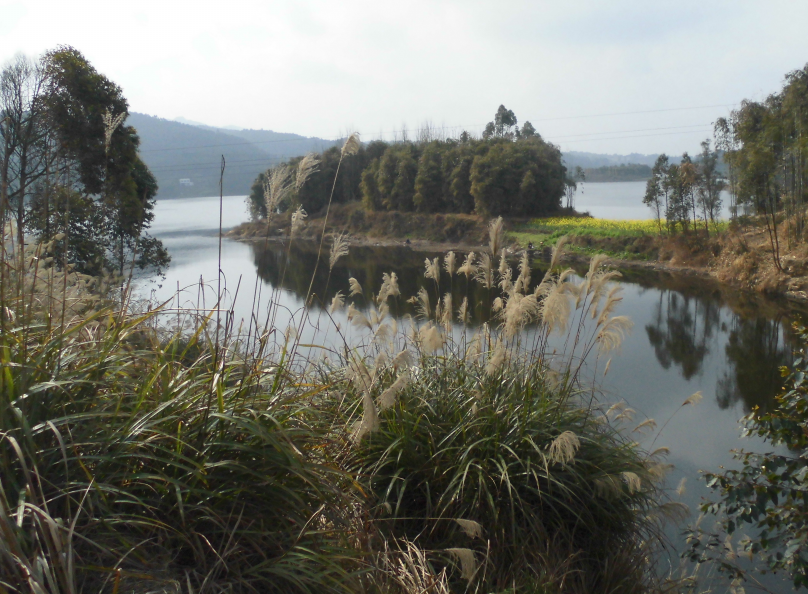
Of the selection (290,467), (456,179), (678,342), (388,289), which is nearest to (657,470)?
(388,289)

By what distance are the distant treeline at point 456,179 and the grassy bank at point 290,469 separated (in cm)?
2383

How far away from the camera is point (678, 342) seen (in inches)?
440

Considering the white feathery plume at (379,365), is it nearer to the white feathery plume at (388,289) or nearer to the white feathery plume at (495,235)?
the white feathery plume at (388,289)

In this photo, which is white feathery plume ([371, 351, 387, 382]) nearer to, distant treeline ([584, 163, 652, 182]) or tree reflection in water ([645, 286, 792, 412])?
tree reflection in water ([645, 286, 792, 412])

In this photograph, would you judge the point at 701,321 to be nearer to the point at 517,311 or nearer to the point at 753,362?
the point at 753,362

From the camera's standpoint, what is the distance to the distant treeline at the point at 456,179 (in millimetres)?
27578

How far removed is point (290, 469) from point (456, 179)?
28.2 m

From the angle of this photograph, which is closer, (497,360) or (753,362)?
(497,360)

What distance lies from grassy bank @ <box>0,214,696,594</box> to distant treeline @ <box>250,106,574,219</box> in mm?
23833

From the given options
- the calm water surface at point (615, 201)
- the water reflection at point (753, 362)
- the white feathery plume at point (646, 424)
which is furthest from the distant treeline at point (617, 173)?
the white feathery plume at point (646, 424)

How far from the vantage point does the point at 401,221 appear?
29.4 m

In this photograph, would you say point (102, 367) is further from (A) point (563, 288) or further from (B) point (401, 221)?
(B) point (401, 221)

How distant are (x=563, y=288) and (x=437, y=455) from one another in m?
1.16

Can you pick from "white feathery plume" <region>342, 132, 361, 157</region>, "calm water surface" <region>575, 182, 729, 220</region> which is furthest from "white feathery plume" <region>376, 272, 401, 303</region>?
"calm water surface" <region>575, 182, 729, 220</region>
